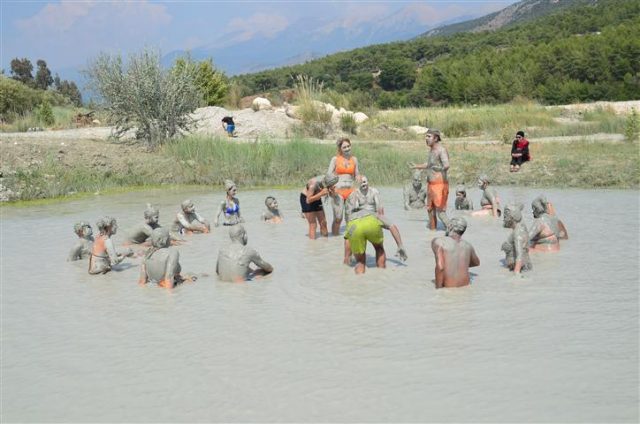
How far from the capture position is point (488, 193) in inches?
534

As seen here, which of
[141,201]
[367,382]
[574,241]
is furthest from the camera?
[141,201]

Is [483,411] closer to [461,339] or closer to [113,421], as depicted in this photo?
[461,339]

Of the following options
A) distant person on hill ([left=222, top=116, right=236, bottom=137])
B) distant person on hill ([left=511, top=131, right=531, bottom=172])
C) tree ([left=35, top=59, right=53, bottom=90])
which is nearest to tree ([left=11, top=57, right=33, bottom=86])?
tree ([left=35, top=59, right=53, bottom=90])

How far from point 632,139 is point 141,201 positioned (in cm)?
1393

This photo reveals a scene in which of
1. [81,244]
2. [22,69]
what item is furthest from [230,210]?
[22,69]

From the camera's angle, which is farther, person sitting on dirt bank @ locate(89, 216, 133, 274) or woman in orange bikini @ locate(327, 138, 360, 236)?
woman in orange bikini @ locate(327, 138, 360, 236)

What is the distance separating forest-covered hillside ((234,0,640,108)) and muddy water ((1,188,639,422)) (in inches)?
1230

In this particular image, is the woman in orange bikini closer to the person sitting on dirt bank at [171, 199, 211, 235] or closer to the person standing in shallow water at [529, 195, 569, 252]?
the person sitting on dirt bank at [171, 199, 211, 235]

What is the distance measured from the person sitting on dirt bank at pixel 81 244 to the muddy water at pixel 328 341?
0.19m

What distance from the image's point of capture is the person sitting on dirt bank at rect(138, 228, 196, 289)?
30.4 ft

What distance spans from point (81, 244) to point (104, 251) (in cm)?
96

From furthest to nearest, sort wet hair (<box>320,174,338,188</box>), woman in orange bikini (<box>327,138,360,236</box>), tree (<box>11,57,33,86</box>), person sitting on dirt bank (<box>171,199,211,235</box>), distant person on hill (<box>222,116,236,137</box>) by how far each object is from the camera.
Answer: tree (<box>11,57,33,86</box>) < distant person on hill (<box>222,116,236,137</box>) < person sitting on dirt bank (<box>171,199,211,235</box>) < woman in orange bikini (<box>327,138,360,236</box>) < wet hair (<box>320,174,338,188</box>)

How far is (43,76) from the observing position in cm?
5703

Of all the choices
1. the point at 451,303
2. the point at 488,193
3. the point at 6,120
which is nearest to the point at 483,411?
the point at 451,303
